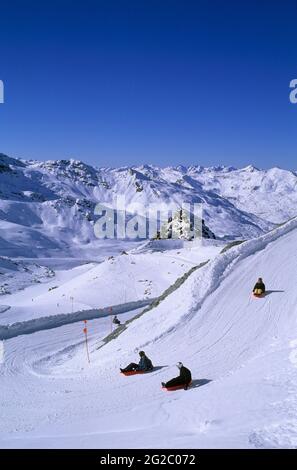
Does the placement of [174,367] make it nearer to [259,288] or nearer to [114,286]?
[259,288]

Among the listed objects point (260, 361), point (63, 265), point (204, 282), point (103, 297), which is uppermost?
point (204, 282)

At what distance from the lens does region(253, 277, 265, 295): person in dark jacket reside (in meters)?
23.2

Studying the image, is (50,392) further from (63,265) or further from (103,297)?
(63,265)

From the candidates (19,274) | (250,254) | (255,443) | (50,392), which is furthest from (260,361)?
(19,274)

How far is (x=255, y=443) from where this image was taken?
29.7 feet

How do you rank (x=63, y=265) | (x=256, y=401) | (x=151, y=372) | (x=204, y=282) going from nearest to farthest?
(x=256, y=401), (x=151, y=372), (x=204, y=282), (x=63, y=265)

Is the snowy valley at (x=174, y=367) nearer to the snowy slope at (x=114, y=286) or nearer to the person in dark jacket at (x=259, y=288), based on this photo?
the person in dark jacket at (x=259, y=288)

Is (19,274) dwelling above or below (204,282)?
below

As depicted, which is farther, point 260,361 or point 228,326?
point 228,326

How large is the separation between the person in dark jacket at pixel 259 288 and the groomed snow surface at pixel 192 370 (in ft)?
1.49

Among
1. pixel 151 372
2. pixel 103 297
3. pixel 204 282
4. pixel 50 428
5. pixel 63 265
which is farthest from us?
pixel 63 265

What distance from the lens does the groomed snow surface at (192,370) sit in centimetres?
1125

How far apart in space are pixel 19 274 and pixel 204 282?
309 feet

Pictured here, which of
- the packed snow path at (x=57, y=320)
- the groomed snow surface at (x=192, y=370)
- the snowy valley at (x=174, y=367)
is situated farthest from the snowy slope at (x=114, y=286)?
the groomed snow surface at (x=192, y=370)
